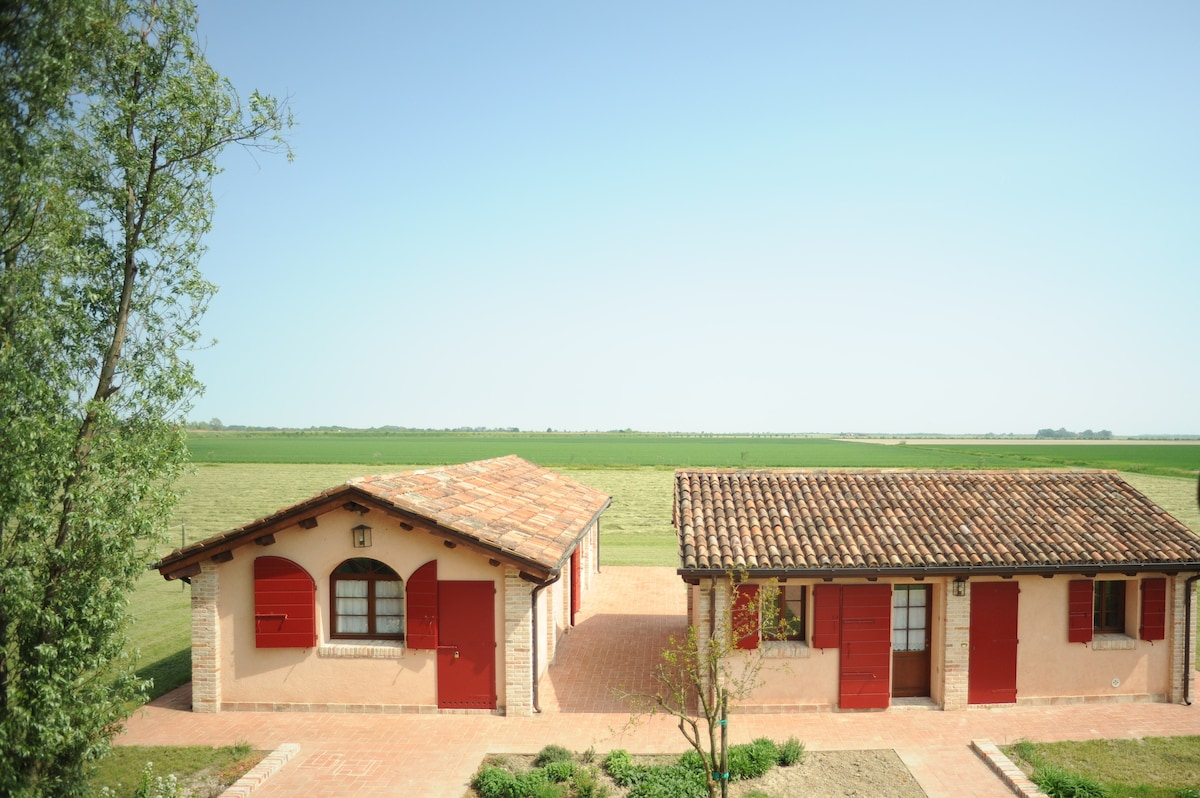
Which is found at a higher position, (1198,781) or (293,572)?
(293,572)

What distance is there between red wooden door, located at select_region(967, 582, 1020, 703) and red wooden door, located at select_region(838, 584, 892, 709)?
1.53 m

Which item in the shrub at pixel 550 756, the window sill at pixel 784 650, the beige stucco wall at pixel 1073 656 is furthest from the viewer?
the beige stucco wall at pixel 1073 656

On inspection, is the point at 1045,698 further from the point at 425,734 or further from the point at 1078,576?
the point at 425,734

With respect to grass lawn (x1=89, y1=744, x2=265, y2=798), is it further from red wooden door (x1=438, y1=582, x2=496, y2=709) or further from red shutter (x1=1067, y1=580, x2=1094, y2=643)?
red shutter (x1=1067, y1=580, x2=1094, y2=643)

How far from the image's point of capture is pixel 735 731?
1168 centimetres

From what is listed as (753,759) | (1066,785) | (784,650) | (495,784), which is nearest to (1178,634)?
(1066,785)

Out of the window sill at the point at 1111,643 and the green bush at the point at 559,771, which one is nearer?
the green bush at the point at 559,771

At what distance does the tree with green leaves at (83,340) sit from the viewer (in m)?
8.03

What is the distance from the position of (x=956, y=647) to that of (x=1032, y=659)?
151cm

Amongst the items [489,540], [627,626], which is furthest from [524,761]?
[627,626]

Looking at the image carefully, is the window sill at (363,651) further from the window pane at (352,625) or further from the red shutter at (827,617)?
the red shutter at (827,617)

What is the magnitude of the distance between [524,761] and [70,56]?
1109 cm

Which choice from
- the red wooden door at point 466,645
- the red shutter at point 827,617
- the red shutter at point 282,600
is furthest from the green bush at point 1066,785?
the red shutter at point 282,600

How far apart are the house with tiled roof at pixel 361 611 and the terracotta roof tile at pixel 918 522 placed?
11.2 feet
